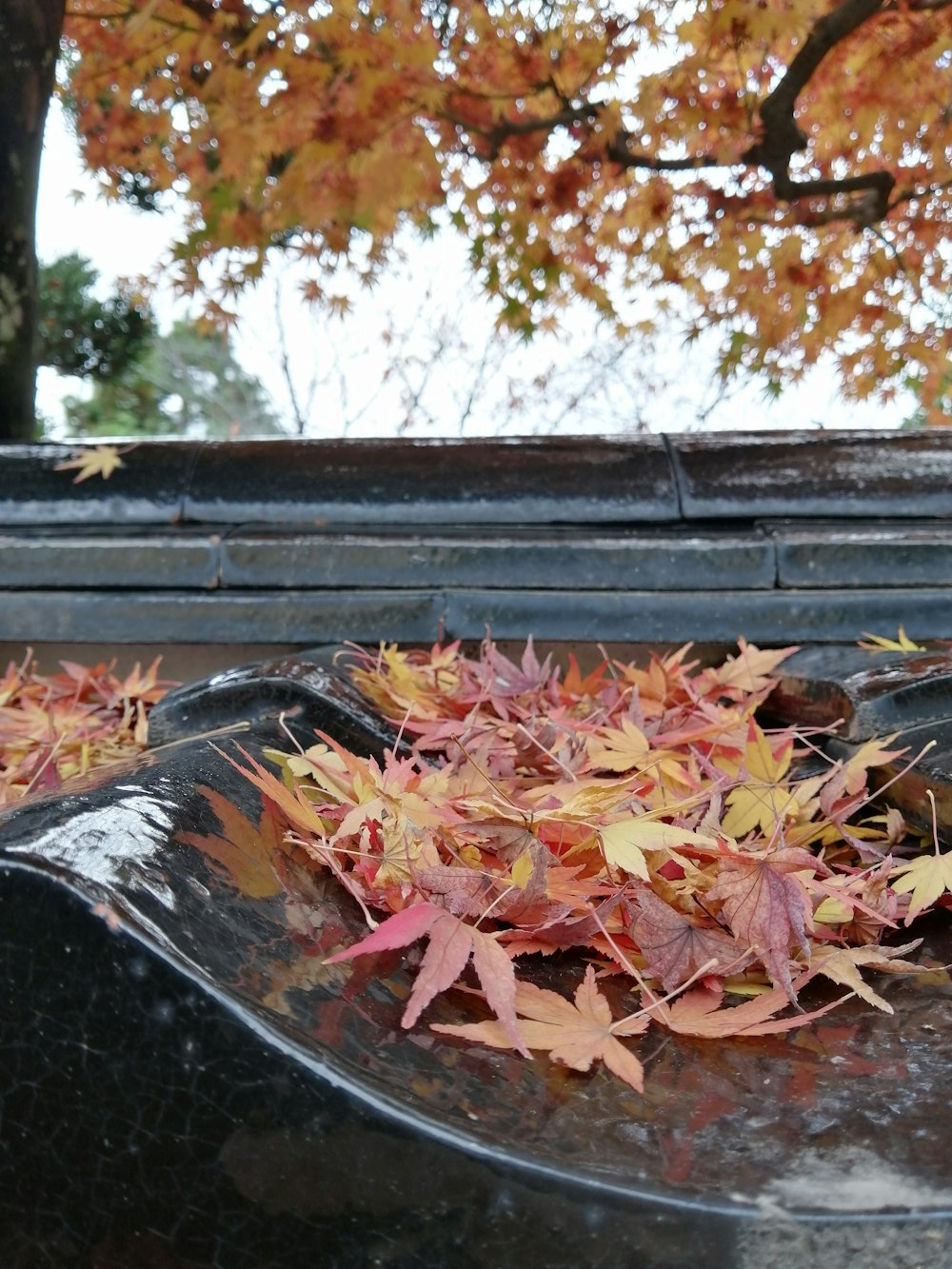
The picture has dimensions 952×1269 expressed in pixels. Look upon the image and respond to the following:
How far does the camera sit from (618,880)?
73 centimetres

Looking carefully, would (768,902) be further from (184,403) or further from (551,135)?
(184,403)

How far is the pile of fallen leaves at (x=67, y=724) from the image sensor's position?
1.19 metres

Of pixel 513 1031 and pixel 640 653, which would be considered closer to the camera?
pixel 513 1031

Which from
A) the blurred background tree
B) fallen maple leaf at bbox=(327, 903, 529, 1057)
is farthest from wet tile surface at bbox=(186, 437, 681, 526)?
the blurred background tree

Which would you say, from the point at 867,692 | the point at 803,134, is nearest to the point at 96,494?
the point at 867,692

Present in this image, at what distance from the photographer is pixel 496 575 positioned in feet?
5.91

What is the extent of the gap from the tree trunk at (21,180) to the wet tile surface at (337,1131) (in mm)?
2662

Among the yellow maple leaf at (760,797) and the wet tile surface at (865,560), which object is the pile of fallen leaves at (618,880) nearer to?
the yellow maple leaf at (760,797)

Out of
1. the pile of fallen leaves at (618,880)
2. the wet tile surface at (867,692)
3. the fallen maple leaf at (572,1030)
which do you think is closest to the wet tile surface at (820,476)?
the wet tile surface at (867,692)

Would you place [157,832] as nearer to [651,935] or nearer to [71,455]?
[651,935]

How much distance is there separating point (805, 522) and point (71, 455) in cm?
149

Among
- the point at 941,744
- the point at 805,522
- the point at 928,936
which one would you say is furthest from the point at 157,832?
the point at 805,522

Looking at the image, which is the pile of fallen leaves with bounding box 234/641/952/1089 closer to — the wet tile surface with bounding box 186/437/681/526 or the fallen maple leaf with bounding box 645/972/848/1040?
the fallen maple leaf with bounding box 645/972/848/1040

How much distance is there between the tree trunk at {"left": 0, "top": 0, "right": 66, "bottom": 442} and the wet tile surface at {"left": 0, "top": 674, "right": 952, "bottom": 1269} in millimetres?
2662
